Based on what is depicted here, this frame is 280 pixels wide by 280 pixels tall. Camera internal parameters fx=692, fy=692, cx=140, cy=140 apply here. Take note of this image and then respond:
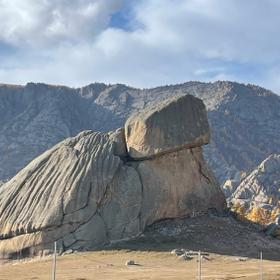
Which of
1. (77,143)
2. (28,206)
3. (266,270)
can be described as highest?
(77,143)

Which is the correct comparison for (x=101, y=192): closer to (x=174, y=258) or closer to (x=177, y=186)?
(x=177, y=186)

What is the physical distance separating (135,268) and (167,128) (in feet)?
46.4

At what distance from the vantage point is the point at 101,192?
51594 millimetres

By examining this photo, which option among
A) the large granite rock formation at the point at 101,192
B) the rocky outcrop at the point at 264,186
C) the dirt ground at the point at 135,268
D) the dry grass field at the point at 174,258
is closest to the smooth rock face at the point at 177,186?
the large granite rock formation at the point at 101,192

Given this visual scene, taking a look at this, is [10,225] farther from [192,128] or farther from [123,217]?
Answer: [192,128]

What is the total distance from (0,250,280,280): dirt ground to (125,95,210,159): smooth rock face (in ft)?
30.4

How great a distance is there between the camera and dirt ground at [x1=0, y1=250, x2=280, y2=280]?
3950 cm

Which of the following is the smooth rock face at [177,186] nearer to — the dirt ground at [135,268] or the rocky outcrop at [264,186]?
the dirt ground at [135,268]

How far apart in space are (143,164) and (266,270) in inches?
635

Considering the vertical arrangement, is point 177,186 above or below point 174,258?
above

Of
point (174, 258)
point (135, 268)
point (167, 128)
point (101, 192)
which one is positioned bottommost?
point (135, 268)

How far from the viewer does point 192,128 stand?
55.3 meters

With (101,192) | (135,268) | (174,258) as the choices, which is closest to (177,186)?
(101,192)

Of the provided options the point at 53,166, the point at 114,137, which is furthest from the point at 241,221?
the point at 53,166
